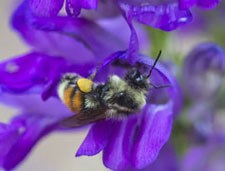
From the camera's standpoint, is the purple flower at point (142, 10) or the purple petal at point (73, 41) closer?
the purple flower at point (142, 10)

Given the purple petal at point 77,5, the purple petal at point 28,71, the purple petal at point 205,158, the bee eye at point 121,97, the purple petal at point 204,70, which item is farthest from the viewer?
the purple petal at point 205,158

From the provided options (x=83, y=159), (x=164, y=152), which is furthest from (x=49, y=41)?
(x=83, y=159)

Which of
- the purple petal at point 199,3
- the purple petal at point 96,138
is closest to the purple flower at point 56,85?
the purple petal at point 96,138

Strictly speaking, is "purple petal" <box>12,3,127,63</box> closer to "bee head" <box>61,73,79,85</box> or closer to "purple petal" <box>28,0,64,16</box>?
"bee head" <box>61,73,79,85</box>

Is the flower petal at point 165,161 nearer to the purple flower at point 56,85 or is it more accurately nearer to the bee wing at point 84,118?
the purple flower at point 56,85

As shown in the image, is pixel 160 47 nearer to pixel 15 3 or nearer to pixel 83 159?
pixel 15 3

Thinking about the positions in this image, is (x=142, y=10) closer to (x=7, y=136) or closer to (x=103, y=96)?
(x=103, y=96)
